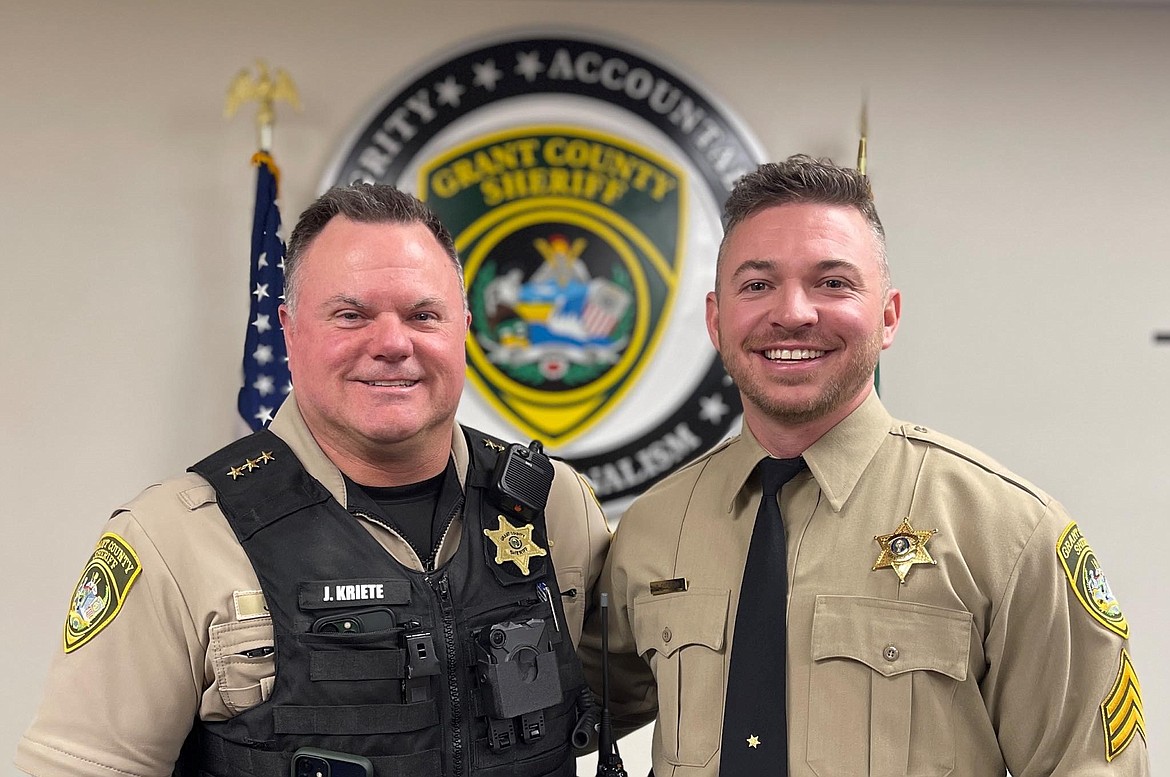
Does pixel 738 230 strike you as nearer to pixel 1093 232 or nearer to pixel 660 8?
pixel 660 8

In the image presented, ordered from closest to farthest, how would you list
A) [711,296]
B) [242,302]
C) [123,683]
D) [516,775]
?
[123,683]
[516,775]
[711,296]
[242,302]

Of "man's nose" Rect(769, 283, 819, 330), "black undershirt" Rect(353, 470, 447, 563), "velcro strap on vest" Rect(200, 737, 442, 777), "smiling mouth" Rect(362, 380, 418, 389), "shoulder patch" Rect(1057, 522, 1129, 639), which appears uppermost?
"man's nose" Rect(769, 283, 819, 330)

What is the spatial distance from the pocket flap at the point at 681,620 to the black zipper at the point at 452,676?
1.05 ft

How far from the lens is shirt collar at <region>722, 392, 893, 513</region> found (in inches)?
61.1

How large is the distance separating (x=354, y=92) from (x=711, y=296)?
5.30ft

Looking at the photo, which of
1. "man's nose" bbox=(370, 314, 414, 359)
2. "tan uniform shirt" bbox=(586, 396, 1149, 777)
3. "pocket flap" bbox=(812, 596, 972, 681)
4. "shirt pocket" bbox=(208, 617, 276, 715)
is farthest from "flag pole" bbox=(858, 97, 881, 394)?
"shirt pocket" bbox=(208, 617, 276, 715)

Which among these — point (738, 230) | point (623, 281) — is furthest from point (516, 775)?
point (623, 281)

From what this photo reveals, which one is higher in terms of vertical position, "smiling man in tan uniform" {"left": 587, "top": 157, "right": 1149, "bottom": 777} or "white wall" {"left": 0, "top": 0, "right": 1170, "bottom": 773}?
"white wall" {"left": 0, "top": 0, "right": 1170, "bottom": 773}

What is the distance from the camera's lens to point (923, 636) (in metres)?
1.44

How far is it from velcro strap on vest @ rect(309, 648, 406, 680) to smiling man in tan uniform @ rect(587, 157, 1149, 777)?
1.37 feet

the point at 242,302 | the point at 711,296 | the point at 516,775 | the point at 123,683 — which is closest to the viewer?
the point at 123,683

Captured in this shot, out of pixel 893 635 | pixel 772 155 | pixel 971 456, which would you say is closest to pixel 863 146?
pixel 772 155

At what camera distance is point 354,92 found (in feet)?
9.63

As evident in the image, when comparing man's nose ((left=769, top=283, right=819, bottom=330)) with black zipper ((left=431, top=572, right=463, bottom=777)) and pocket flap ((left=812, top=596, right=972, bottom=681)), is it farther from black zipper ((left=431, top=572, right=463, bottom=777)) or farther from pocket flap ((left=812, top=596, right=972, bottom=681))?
black zipper ((left=431, top=572, right=463, bottom=777))
